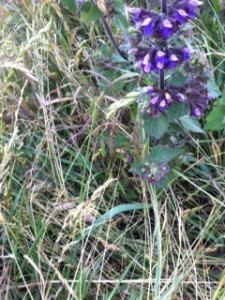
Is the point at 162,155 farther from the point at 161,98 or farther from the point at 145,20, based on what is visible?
the point at 145,20

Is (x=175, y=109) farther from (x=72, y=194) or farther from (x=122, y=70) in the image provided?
(x=72, y=194)

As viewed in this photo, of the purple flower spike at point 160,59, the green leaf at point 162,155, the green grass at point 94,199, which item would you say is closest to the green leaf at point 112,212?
the green grass at point 94,199

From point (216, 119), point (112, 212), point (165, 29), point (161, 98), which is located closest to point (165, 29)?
point (165, 29)

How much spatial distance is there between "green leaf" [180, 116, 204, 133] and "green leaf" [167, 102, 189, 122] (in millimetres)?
80

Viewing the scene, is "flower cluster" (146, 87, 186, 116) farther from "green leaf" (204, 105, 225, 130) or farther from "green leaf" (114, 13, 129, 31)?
"green leaf" (114, 13, 129, 31)

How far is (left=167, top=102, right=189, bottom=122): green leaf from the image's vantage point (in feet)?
4.22

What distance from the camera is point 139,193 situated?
1.43m

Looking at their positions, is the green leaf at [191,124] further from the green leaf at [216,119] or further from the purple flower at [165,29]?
the purple flower at [165,29]

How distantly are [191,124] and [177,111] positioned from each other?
0.09 metres

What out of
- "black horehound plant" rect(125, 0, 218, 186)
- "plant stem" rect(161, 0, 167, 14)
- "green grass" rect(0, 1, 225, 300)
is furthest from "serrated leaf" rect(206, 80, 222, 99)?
"plant stem" rect(161, 0, 167, 14)

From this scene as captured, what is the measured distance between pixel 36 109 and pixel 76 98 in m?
0.13

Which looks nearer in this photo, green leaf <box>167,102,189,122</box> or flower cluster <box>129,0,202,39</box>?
flower cluster <box>129,0,202,39</box>

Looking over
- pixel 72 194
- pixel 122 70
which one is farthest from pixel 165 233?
pixel 122 70

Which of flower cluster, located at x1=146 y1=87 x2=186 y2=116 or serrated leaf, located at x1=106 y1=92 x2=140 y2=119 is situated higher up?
serrated leaf, located at x1=106 y1=92 x2=140 y2=119
